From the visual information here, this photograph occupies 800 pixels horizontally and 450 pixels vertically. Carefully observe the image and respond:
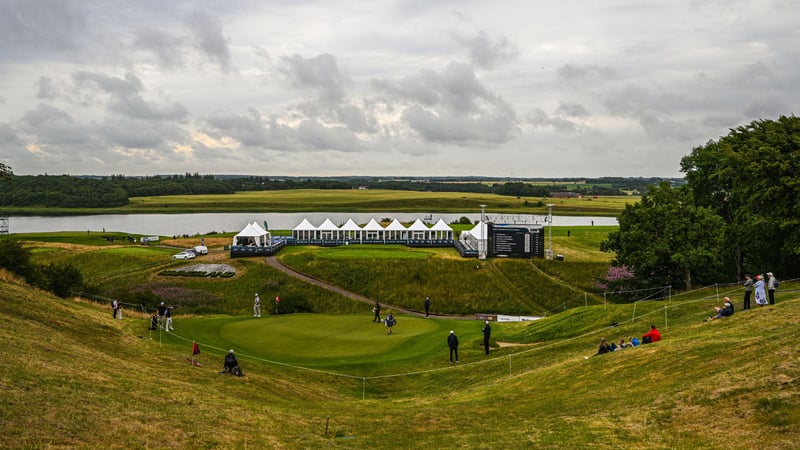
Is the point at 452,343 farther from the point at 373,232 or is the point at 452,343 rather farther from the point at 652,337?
the point at 373,232

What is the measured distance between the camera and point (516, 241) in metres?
60.8

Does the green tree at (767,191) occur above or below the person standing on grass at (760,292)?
above

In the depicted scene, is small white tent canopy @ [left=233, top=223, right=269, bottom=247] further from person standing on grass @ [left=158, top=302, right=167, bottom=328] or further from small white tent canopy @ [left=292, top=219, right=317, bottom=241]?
person standing on grass @ [left=158, top=302, right=167, bottom=328]

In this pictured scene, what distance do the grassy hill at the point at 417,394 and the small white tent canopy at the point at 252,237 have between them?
40.4 m

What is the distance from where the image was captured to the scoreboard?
6069 cm

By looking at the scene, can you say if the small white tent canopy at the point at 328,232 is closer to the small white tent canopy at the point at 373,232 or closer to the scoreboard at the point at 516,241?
the small white tent canopy at the point at 373,232

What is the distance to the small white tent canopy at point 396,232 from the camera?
73312 millimetres

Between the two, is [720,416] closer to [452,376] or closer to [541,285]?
[452,376]

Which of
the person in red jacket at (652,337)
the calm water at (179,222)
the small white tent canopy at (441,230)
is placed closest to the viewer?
the person in red jacket at (652,337)

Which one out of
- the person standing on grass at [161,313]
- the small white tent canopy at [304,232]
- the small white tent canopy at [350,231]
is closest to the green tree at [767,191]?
the person standing on grass at [161,313]

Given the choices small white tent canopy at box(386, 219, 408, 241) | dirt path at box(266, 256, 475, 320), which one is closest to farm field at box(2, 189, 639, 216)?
small white tent canopy at box(386, 219, 408, 241)

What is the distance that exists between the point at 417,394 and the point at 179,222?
120 m

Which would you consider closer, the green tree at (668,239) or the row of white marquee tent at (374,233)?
the green tree at (668,239)

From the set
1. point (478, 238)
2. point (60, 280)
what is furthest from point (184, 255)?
point (478, 238)
